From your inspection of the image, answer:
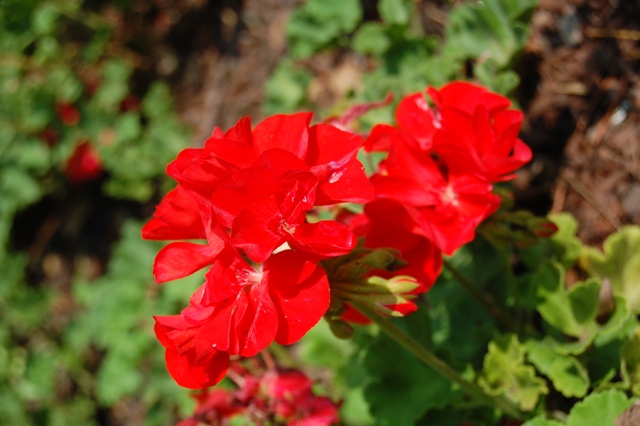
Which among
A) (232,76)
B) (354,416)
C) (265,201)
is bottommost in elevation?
(354,416)

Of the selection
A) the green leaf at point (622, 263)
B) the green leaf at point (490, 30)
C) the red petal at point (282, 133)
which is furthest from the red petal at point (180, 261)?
the green leaf at point (490, 30)

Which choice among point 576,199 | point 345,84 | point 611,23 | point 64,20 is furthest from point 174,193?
point 64,20

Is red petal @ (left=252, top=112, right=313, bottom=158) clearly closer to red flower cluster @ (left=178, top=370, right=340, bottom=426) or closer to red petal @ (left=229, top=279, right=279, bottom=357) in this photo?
red petal @ (left=229, top=279, right=279, bottom=357)

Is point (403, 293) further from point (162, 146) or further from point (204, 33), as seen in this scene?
point (204, 33)

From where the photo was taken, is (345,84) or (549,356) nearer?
(549,356)

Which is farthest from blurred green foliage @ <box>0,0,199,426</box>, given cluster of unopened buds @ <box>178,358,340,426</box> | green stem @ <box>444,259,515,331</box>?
green stem @ <box>444,259,515,331</box>

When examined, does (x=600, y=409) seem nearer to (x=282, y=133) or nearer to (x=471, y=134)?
(x=471, y=134)

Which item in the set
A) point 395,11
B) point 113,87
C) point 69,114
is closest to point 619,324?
point 395,11
